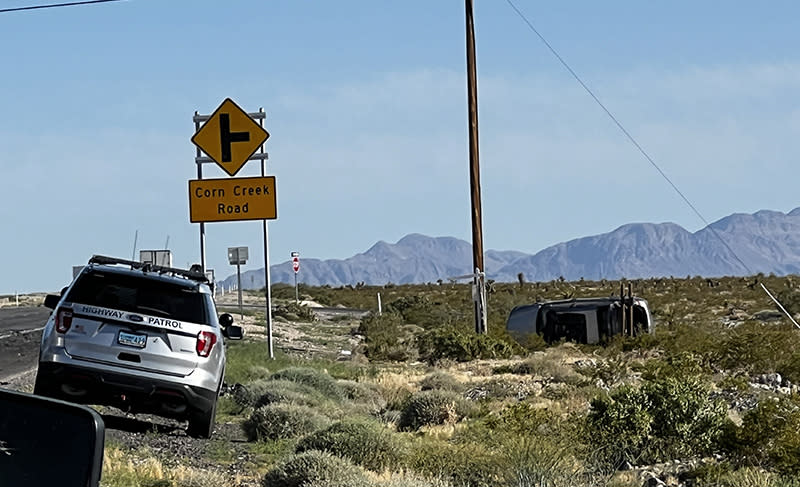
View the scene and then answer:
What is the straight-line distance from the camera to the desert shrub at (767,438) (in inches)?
446

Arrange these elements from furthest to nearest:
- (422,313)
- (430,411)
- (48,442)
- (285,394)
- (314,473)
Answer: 1. (422,313)
2. (285,394)
3. (430,411)
4. (314,473)
5. (48,442)

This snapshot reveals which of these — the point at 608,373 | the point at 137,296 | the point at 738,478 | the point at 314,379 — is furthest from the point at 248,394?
the point at 738,478

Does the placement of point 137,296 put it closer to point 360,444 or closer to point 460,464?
point 360,444

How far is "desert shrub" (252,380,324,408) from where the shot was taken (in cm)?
1742

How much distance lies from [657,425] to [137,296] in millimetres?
5791

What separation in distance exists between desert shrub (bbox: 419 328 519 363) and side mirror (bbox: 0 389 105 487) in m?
25.4

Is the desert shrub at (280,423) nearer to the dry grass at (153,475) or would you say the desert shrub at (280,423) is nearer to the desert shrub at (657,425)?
the dry grass at (153,475)

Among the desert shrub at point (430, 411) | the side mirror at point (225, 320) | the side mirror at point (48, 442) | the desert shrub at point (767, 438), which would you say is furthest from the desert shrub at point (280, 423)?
the side mirror at point (48, 442)

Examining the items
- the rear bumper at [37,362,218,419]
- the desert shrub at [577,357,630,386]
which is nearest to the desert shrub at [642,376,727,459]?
the rear bumper at [37,362,218,419]

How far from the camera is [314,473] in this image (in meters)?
10.3

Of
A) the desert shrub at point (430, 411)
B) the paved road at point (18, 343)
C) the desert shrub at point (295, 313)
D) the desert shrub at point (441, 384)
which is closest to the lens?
the desert shrub at point (430, 411)

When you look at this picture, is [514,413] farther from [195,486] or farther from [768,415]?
[195,486]

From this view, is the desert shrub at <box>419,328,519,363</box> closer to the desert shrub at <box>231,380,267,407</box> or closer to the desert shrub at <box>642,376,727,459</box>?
the desert shrub at <box>231,380,267,407</box>

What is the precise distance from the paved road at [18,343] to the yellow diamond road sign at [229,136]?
5.61 meters
